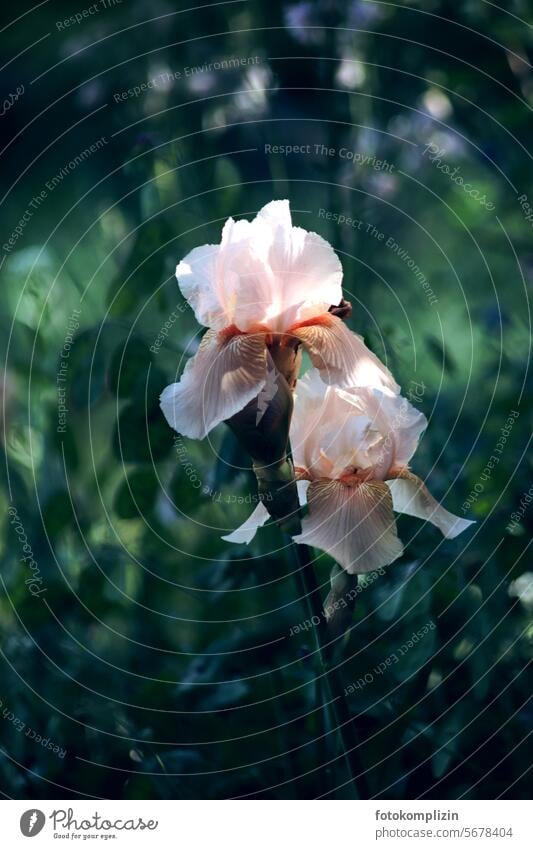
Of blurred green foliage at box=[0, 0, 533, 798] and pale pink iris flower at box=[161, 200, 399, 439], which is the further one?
blurred green foliage at box=[0, 0, 533, 798]

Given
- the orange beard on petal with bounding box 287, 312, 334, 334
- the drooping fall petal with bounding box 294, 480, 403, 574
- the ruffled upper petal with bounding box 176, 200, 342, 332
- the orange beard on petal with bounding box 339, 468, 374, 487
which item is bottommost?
the drooping fall petal with bounding box 294, 480, 403, 574

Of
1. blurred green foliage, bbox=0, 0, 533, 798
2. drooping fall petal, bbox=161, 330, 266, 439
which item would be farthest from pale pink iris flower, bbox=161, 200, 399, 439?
blurred green foliage, bbox=0, 0, 533, 798

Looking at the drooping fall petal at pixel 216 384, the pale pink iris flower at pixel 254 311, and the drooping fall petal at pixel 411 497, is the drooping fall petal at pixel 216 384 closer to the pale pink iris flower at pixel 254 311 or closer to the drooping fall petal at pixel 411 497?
the pale pink iris flower at pixel 254 311

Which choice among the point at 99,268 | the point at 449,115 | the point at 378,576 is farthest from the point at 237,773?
the point at 449,115

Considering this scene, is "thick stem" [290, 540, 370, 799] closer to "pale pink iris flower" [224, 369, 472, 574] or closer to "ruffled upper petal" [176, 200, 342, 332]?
"pale pink iris flower" [224, 369, 472, 574]

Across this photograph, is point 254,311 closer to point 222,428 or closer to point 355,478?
point 355,478

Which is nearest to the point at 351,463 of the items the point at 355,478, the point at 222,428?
the point at 355,478

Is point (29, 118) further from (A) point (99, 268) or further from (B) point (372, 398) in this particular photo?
(B) point (372, 398)
